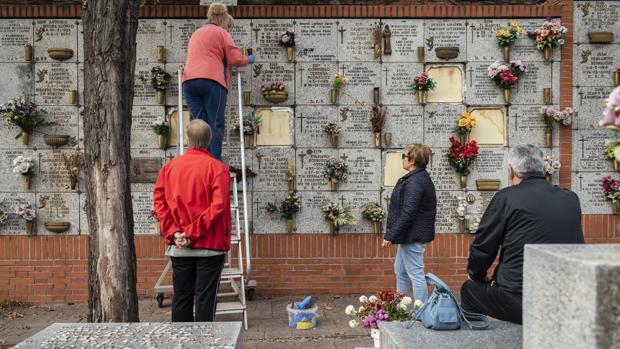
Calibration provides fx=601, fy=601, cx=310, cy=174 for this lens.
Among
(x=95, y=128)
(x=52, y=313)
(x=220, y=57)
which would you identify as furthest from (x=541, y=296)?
(x=52, y=313)

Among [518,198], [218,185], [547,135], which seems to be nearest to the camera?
[518,198]

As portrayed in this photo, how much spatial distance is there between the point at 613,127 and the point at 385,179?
5190 mm

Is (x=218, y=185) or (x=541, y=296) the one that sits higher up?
(x=218, y=185)

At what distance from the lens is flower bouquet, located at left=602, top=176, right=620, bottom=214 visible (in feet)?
23.4

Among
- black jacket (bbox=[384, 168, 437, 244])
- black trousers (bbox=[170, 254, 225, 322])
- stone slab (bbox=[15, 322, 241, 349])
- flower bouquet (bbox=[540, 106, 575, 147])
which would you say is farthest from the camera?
flower bouquet (bbox=[540, 106, 575, 147])

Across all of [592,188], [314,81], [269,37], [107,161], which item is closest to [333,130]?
[314,81]

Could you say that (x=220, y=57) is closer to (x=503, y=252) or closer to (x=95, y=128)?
(x=95, y=128)

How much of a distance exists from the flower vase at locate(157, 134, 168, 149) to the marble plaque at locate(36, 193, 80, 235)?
1136 mm

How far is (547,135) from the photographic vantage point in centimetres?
720

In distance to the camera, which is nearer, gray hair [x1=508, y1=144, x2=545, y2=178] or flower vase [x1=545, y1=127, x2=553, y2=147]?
gray hair [x1=508, y1=144, x2=545, y2=178]

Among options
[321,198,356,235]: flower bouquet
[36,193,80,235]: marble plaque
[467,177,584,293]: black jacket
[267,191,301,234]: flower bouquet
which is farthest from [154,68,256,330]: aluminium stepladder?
[467,177,584,293]: black jacket

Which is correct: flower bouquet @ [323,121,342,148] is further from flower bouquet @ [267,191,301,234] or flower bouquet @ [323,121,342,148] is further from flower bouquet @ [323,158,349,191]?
flower bouquet @ [267,191,301,234]

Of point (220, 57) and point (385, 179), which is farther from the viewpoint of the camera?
point (385, 179)

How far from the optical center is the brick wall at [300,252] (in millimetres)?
7031
